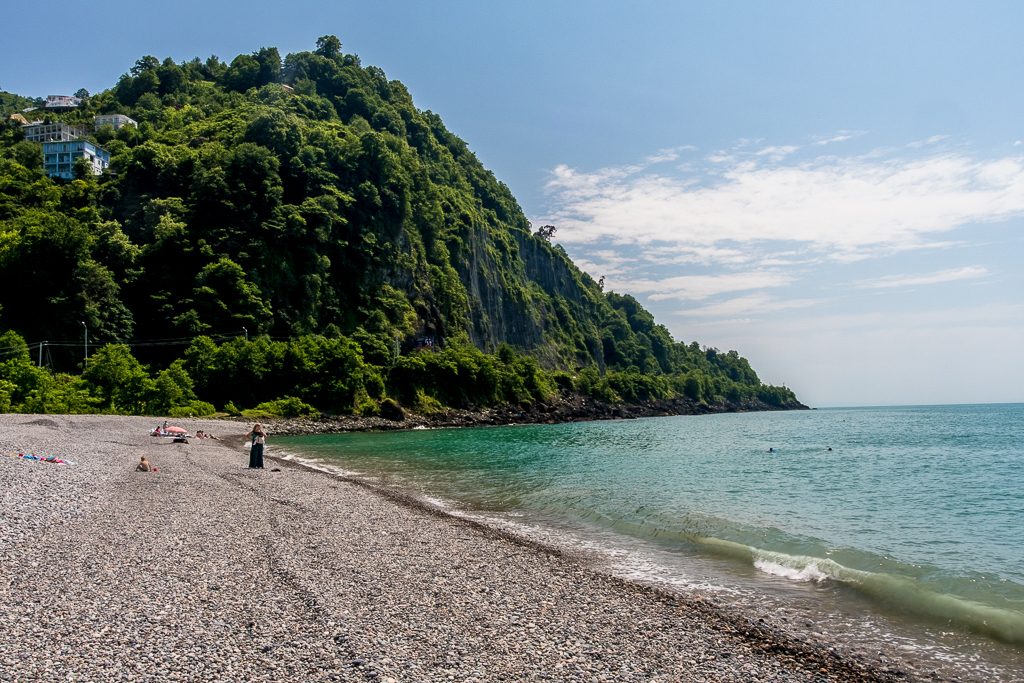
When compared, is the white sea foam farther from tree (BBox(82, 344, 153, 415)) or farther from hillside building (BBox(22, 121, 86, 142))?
hillside building (BBox(22, 121, 86, 142))

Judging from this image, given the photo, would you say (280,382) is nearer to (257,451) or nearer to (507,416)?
(507,416)

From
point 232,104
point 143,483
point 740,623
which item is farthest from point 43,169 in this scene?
point 740,623

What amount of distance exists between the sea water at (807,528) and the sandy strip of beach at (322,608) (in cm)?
200

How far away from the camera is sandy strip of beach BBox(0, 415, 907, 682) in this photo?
26.3ft

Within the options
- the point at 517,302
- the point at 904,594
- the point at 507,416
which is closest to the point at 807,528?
the point at 904,594

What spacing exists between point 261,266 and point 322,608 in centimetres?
10594

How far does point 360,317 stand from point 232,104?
8111 cm

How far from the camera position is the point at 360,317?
117 metres

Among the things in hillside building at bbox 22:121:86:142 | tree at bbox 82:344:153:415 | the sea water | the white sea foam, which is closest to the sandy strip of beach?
the sea water

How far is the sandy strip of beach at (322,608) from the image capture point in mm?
8008

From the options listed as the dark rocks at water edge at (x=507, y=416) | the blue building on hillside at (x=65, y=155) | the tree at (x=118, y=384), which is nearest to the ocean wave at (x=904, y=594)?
the dark rocks at water edge at (x=507, y=416)

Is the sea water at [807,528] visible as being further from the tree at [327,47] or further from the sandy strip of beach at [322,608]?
the tree at [327,47]

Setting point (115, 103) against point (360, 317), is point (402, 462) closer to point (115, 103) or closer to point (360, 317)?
point (360, 317)

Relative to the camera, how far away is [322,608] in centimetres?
1003
